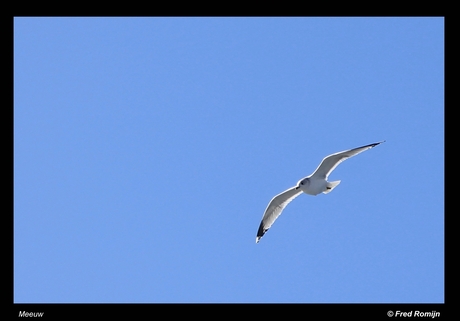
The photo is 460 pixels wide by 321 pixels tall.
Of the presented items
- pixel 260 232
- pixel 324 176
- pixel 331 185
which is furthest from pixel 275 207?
pixel 331 185

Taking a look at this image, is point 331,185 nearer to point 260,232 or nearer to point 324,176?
point 324,176

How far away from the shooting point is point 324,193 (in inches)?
423

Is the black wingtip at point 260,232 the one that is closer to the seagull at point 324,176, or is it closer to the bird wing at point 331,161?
the seagull at point 324,176

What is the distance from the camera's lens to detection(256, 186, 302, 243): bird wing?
38.0ft

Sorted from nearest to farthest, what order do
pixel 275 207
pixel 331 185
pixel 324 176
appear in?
1. pixel 331 185
2. pixel 324 176
3. pixel 275 207

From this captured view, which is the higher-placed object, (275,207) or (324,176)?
(324,176)

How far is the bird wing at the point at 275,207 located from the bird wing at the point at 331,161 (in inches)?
26.4

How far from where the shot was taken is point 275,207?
39.1 feet

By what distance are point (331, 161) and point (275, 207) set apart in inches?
63.6

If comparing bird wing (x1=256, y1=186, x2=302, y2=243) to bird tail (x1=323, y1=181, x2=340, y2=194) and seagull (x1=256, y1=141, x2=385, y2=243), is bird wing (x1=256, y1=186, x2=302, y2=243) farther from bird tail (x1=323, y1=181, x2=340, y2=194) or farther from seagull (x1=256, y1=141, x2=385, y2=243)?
bird tail (x1=323, y1=181, x2=340, y2=194)
